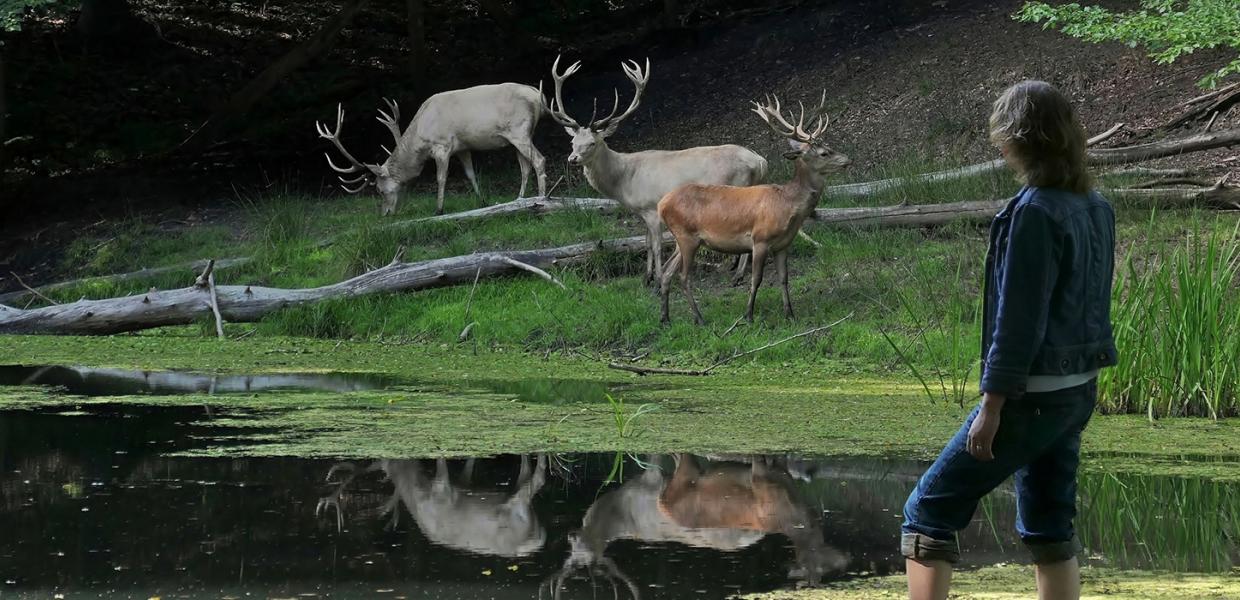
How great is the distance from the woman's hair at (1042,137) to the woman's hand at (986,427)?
580mm

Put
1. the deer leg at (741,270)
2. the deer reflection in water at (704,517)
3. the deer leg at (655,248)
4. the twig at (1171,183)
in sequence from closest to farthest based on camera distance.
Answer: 1. the deer reflection in water at (704,517)
2. the deer leg at (655,248)
3. the twig at (1171,183)
4. the deer leg at (741,270)

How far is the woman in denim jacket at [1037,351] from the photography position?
3.99 m

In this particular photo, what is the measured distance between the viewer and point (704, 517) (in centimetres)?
617

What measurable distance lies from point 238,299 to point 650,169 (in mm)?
3847

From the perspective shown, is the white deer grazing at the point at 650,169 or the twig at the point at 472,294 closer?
the twig at the point at 472,294

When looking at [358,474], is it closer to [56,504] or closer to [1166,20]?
[56,504]

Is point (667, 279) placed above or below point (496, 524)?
above

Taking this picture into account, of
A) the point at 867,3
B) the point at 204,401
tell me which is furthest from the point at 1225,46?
the point at 204,401

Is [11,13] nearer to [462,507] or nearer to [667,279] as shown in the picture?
[667,279]

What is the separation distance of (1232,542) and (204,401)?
21.1ft

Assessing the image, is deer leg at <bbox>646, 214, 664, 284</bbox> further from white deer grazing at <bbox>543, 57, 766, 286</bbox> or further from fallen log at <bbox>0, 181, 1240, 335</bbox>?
fallen log at <bbox>0, 181, 1240, 335</bbox>

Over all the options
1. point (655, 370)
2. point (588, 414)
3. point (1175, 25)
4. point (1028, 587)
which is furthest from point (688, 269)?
point (1028, 587)

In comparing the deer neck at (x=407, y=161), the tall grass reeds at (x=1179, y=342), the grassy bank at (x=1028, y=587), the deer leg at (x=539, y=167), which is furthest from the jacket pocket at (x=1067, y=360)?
the deer neck at (x=407, y=161)

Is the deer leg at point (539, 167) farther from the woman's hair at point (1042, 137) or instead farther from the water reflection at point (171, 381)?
the woman's hair at point (1042, 137)
